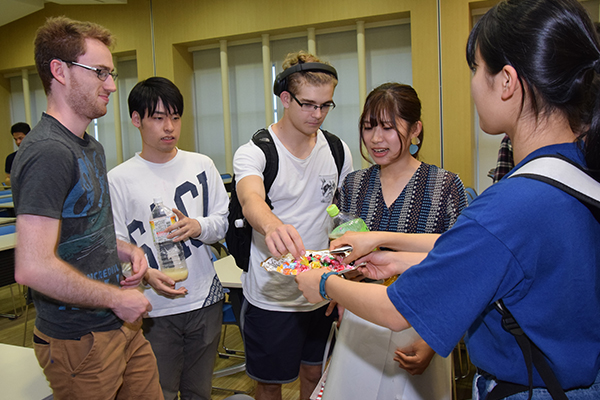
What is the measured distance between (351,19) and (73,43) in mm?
4463

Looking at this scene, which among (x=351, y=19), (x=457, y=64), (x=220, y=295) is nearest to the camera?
(x=220, y=295)

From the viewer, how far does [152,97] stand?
2.06m

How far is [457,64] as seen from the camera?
4.78m

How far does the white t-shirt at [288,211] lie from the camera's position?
71.5 inches

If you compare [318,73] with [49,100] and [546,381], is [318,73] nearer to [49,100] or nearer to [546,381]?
[49,100]

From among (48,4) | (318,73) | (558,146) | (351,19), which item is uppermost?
(48,4)

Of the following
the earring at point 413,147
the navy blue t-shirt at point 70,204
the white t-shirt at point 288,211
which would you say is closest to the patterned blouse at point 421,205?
the earring at point 413,147

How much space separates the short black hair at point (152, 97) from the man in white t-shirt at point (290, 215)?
1.68 feet

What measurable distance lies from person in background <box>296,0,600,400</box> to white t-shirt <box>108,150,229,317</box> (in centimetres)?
132

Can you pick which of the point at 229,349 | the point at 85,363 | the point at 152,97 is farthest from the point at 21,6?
the point at 85,363

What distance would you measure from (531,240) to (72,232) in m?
1.28

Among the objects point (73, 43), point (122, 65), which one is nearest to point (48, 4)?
point (122, 65)

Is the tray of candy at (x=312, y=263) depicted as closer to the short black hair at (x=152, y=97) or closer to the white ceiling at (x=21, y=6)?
the short black hair at (x=152, y=97)

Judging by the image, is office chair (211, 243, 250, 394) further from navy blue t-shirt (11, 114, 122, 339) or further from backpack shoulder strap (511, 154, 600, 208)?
backpack shoulder strap (511, 154, 600, 208)
